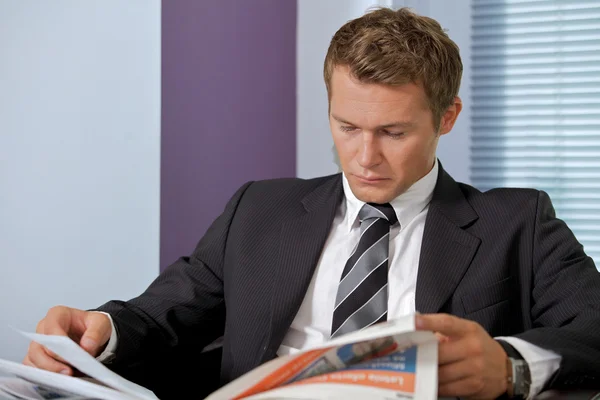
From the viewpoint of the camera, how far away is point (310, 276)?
1.60m

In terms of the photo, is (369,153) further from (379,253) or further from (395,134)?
(379,253)

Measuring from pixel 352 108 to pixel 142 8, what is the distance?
1.71 m

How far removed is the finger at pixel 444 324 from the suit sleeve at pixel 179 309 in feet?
2.19

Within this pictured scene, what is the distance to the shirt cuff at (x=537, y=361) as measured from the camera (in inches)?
47.0

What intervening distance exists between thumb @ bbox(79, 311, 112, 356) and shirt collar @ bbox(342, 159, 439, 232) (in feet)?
1.81

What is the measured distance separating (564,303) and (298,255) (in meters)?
0.54

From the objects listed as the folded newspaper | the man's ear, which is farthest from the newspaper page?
the man's ear

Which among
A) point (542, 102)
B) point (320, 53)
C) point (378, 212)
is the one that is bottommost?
point (378, 212)

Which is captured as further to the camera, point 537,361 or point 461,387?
point 537,361

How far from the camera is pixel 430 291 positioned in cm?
151

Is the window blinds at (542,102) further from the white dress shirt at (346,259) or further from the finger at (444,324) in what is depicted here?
the finger at (444,324)

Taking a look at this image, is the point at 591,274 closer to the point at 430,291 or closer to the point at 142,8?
the point at 430,291

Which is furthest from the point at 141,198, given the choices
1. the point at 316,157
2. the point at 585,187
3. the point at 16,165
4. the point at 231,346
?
the point at 585,187

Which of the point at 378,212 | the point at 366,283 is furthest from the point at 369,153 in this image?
the point at 366,283
